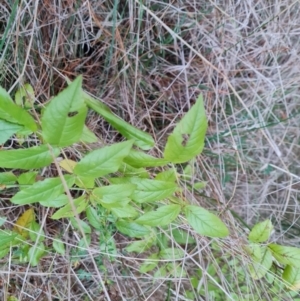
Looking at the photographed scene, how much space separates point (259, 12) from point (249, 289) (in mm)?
732

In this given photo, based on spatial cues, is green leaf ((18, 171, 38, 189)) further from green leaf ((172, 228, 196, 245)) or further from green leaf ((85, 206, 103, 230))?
green leaf ((172, 228, 196, 245))

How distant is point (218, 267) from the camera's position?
93cm

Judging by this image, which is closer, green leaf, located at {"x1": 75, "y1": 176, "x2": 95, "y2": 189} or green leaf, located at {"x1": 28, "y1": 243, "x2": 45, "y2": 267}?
green leaf, located at {"x1": 75, "y1": 176, "x2": 95, "y2": 189}

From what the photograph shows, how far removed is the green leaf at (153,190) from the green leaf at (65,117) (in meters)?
0.16

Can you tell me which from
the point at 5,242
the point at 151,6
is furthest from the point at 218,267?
the point at 151,6

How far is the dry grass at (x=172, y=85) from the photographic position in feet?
2.98

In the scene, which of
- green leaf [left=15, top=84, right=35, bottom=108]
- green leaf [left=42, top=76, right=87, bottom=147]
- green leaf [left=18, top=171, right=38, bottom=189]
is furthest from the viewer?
green leaf [left=15, top=84, right=35, bottom=108]

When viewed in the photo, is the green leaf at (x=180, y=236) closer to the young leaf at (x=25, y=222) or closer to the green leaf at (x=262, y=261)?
the green leaf at (x=262, y=261)

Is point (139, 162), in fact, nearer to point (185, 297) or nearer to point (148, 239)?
point (148, 239)

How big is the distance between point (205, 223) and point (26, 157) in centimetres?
32

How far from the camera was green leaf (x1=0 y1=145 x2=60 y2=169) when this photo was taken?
1.81 ft

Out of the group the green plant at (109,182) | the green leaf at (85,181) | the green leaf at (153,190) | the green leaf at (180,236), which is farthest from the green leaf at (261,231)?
the green leaf at (85,181)

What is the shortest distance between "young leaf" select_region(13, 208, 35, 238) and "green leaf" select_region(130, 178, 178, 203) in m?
0.34

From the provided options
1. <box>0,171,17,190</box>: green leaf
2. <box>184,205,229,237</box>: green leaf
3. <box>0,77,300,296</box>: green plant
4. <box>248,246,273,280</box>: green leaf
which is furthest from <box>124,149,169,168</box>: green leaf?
<box>248,246,273,280</box>: green leaf
